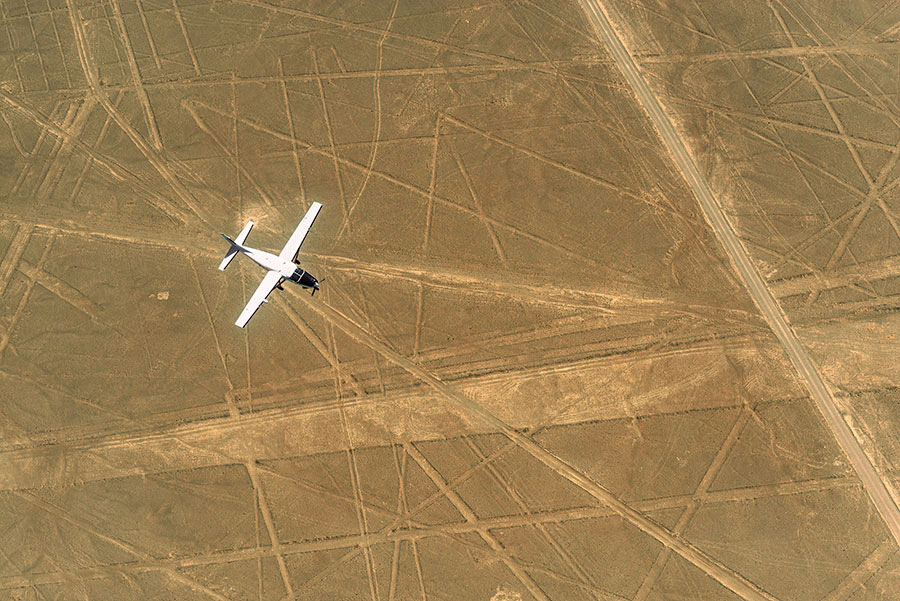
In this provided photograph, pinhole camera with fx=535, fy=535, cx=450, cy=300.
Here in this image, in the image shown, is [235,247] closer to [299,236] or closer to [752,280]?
[299,236]

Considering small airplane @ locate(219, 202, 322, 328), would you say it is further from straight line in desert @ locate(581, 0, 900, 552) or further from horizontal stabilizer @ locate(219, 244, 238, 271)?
straight line in desert @ locate(581, 0, 900, 552)

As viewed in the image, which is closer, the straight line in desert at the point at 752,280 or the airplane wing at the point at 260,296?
the straight line in desert at the point at 752,280

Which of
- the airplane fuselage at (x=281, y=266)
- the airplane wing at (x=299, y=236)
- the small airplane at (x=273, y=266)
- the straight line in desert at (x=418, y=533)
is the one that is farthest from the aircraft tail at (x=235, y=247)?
the straight line in desert at (x=418, y=533)

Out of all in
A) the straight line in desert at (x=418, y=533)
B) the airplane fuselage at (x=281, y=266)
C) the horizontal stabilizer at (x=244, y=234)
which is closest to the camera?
the straight line in desert at (x=418, y=533)

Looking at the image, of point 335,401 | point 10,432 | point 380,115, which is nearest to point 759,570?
point 335,401

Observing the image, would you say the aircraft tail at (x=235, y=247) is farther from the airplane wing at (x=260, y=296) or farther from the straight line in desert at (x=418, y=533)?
the straight line in desert at (x=418, y=533)

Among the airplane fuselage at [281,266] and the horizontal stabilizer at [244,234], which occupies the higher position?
the horizontal stabilizer at [244,234]

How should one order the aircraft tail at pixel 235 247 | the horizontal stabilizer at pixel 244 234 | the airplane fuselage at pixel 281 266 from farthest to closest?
the horizontal stabilizer at pixel 244 234 < the aircraft tail at pixel 235 247 < the airplane fuselage at pixel 281 266
